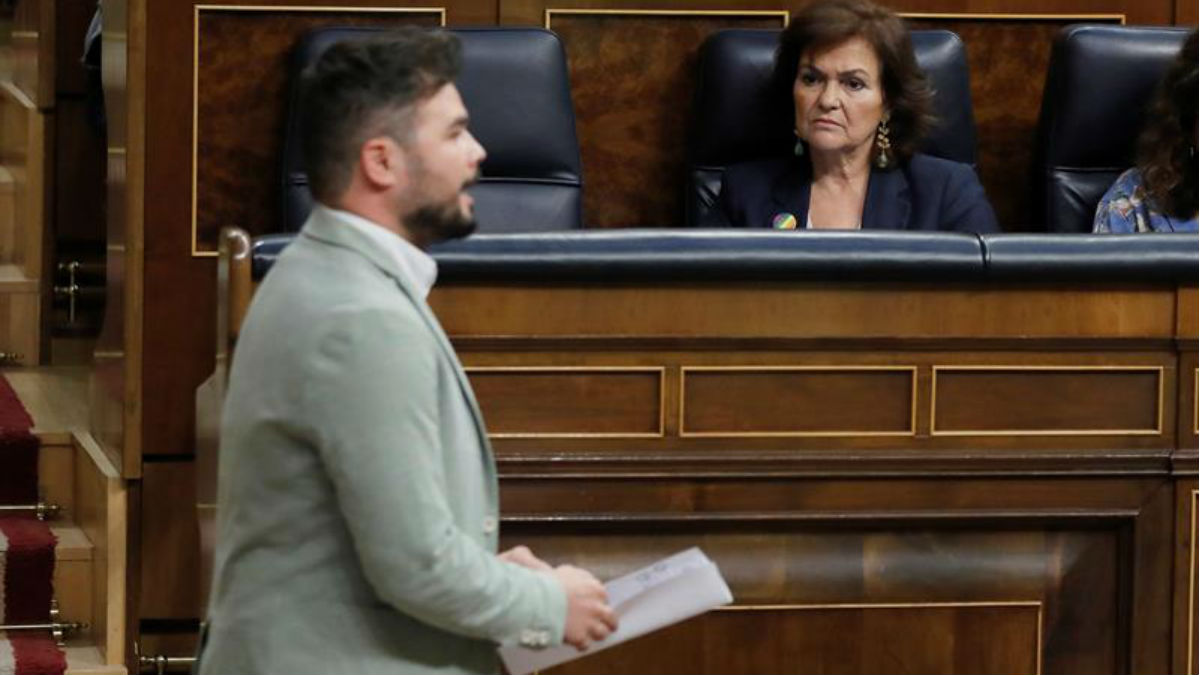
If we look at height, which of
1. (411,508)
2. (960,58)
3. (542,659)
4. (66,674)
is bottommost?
(66,674)

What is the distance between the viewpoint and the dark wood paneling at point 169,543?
3.55 metres

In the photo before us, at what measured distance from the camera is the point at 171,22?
357 cm

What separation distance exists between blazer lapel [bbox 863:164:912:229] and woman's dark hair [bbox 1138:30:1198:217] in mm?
361

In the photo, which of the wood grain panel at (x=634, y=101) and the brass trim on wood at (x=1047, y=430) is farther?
the wood grain panel at (x=634, y=101)

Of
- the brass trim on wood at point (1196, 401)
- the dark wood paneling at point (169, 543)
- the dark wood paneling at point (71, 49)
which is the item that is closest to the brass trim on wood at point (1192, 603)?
the brass trim on wood at point (1196, 401)

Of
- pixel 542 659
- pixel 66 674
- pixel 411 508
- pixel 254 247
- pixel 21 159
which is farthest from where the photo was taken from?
pixel 21 159

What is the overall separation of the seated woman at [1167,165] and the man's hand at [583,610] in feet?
5.93

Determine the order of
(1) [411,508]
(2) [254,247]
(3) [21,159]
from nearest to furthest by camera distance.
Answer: (1) [411,508], (2) [254,247], (3) [21,159]

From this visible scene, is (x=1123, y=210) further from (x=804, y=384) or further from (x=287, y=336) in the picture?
(x=287, y=336)

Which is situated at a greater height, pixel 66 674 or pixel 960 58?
pixel 960 58

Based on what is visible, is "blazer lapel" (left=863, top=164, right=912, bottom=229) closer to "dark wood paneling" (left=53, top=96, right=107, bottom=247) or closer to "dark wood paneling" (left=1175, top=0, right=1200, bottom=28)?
"dark wood paneling" (left=1175, top=0, right=1200, bottom=28)

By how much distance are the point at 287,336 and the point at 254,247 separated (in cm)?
80

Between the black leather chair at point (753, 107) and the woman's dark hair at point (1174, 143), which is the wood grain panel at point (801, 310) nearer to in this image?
the woman's dark hair at point (1174, 143)

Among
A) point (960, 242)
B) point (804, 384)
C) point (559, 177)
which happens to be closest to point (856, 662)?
point (804, 384)
